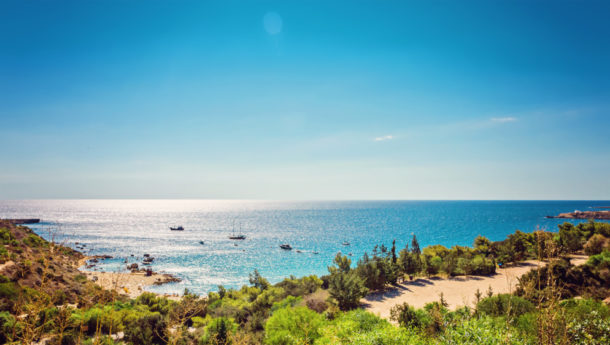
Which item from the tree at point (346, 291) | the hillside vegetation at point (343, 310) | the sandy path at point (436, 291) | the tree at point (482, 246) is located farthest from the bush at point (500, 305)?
the tree at point (482, 246)

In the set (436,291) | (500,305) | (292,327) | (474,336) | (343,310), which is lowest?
(436,291)

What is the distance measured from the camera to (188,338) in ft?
33.2

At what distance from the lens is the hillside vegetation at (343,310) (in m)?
3.01

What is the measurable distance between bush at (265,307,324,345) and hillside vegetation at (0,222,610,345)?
0.11 ft

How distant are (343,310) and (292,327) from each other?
6608mm

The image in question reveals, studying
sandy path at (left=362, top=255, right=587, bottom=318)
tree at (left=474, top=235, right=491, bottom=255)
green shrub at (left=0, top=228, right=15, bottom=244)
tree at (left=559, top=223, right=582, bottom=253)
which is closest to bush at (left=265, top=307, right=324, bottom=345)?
sandy path at (left=362, top=255, right=587, bottom=318)

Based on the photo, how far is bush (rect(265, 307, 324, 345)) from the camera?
7.82 m

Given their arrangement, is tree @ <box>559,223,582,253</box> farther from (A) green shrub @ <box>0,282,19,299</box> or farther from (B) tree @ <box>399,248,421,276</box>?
(A) green shrub @ <box>0,282,19,299</box>

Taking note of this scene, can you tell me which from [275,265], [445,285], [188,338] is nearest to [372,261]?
[445,285]

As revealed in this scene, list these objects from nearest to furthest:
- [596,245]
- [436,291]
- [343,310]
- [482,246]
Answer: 1. [343,310]
2. [436,291]
3. [596,245]
4. [482,246]

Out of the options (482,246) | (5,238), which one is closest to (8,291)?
(5,238)

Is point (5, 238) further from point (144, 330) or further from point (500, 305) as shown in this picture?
point (500, 305)

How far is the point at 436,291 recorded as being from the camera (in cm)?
1762

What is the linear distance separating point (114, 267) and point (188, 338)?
40.2m
